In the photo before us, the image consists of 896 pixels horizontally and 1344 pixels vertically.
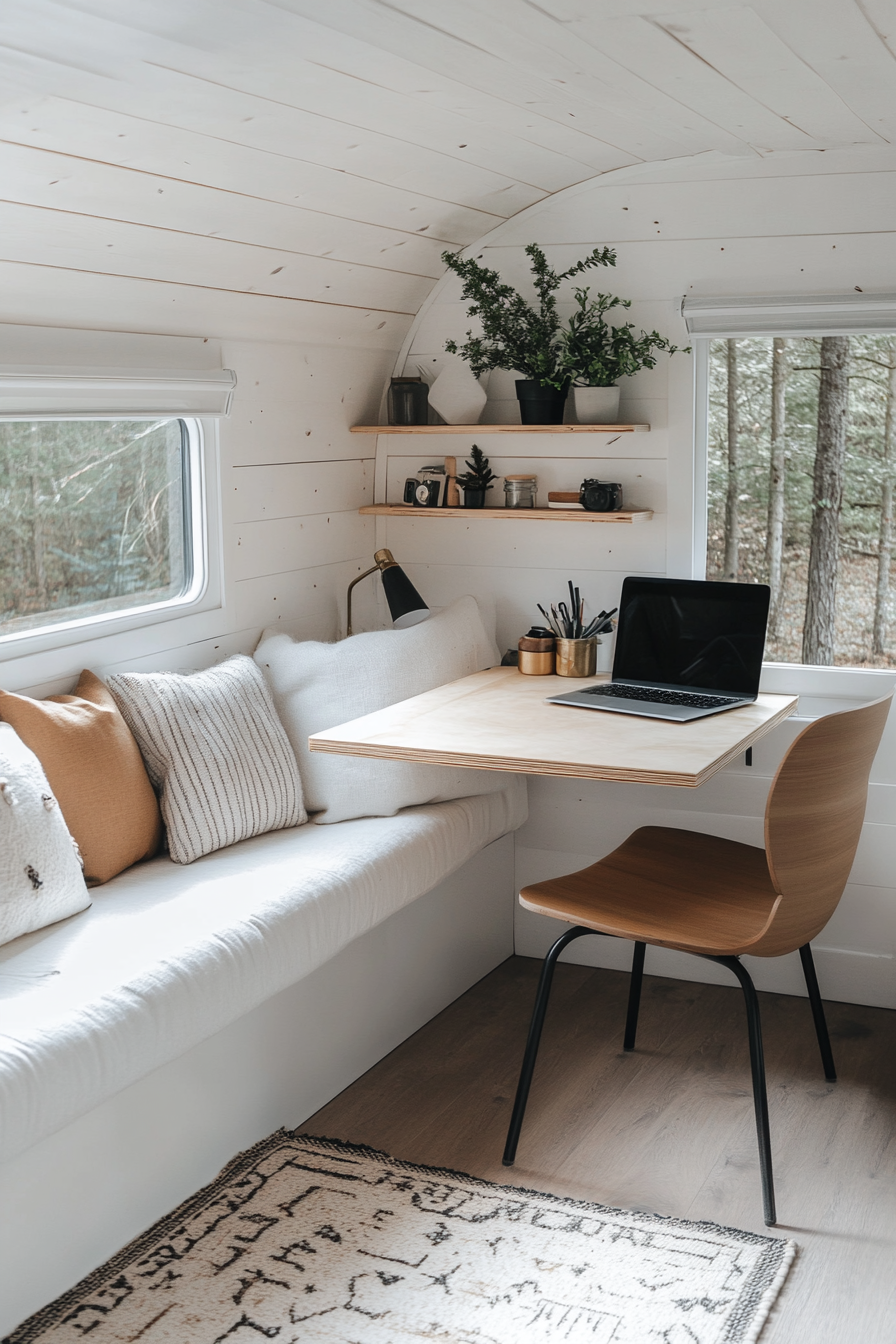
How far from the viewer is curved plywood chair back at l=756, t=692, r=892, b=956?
2.32 meters

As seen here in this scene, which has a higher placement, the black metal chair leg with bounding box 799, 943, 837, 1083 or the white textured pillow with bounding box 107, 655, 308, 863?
the white textured pillow with bounding box 107, 655, 308, 863

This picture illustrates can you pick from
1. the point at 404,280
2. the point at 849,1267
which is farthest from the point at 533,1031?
the point at 404,280

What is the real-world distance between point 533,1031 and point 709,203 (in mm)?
2005

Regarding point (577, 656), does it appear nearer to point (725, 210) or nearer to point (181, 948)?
point (725, 210)

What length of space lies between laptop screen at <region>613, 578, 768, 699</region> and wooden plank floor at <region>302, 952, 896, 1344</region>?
2.76 ft

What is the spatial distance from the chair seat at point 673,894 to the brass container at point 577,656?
0.50m

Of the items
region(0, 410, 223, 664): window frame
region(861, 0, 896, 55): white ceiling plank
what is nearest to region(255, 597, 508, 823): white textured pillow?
region(0, 410, 223, 664): window frame

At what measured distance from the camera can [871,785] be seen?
3.19m

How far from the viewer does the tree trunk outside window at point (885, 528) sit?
123 inches

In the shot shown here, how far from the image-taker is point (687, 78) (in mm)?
2312

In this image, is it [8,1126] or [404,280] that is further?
[404,280]

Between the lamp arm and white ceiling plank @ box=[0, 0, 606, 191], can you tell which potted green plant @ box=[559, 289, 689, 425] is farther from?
the lamp arm

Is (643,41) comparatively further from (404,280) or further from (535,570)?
(535,570)

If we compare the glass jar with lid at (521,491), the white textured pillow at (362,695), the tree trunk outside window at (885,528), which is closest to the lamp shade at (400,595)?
the white textured pillow at (362,695)
